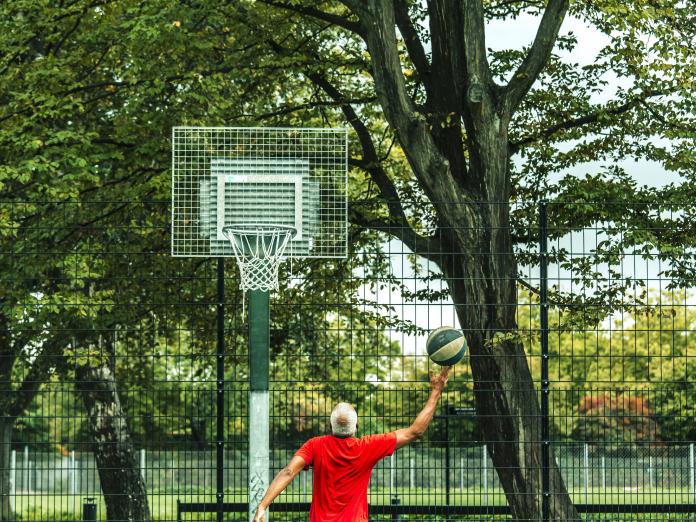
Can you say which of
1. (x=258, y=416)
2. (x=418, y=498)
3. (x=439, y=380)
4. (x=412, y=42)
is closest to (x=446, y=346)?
(x=439, y=380)

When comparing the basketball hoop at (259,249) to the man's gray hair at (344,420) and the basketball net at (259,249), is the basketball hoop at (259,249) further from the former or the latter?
the man's gray hair at (344,420)

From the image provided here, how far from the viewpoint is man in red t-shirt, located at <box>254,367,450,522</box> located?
629 cm

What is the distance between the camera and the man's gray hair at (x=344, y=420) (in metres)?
6.26

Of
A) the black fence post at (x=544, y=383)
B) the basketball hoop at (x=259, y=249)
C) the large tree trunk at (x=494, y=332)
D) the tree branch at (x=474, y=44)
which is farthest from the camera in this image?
the tree branch at (x=474, y=44)

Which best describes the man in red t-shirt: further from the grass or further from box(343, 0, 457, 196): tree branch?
box(343, 0, 457, 196): tree branch

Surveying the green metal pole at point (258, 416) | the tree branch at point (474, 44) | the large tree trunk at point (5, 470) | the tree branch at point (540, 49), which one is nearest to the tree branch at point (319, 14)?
the tree branch at point (474, 44)

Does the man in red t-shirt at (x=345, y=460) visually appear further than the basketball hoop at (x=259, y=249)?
No

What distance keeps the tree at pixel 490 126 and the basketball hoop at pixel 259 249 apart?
132cm

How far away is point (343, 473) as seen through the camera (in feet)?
20.7

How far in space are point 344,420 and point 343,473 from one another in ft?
1.09

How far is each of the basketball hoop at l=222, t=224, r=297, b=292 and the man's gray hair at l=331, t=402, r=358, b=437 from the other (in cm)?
263

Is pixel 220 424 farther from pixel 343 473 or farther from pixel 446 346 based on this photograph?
pixel 343 473

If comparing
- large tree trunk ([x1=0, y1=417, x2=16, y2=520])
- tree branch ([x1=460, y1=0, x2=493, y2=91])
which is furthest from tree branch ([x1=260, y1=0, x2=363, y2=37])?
large tree trunk ([x1=0, y1=417, x2=16, y2=520])

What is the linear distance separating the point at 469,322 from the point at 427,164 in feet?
6.35
